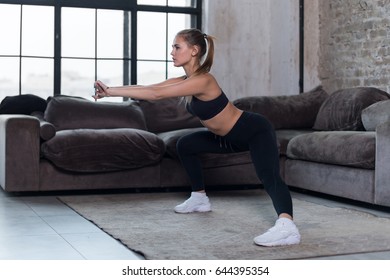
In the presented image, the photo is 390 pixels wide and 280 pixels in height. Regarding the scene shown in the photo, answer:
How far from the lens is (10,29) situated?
7.31m

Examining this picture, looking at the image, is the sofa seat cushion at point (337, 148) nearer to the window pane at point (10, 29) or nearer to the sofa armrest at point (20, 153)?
the sofa armrest at point (20, 153)

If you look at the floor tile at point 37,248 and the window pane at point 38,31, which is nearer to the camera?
the floor tile at point 37,248

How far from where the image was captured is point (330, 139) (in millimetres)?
4977

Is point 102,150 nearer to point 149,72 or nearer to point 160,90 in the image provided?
point 160,90

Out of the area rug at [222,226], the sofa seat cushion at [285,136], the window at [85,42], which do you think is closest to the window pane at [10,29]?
the window at [85,42]

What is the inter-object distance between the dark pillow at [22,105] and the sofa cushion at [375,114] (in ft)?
9.66

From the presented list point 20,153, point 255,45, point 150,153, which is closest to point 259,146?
point 150,153

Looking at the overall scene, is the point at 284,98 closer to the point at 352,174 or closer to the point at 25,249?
the point at 352,174

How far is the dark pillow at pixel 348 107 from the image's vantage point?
554cm

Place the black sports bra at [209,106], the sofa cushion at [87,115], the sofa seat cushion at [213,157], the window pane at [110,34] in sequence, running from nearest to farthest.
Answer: the black sports bra at [209,106]
the sofa seat cushion at [213,157]
the sofa cushion at [87,115]
the window pane at [110,34]

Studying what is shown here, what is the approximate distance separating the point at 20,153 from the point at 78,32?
2994 mm

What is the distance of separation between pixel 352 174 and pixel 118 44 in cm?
396

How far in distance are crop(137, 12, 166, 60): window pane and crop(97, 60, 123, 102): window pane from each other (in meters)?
0.30

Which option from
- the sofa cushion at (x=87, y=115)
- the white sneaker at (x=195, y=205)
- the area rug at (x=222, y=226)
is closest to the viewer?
the area rug at (x=222, y=226)
